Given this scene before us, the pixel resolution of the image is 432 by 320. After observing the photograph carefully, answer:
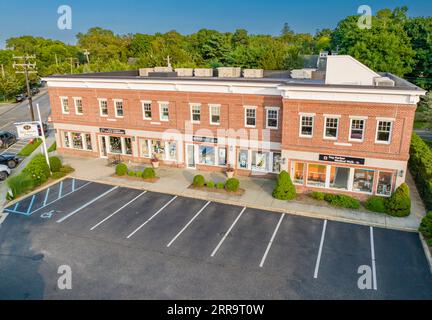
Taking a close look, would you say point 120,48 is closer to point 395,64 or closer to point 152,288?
point 395,64

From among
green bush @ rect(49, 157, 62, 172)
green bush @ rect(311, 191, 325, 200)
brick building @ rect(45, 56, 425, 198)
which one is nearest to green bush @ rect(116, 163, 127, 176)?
brick building @ rect(45, 56, 425, 198)

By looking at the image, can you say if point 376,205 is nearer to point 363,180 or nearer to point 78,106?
point 363,180

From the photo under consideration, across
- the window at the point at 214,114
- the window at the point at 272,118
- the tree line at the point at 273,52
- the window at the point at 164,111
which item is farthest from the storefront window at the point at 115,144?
the tree line at the point at 273,52

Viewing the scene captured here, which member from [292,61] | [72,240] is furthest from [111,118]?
[292,61]

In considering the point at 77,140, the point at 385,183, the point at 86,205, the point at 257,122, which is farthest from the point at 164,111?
the point at 385,183

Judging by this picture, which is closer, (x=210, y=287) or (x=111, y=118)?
(x=210, y=287)

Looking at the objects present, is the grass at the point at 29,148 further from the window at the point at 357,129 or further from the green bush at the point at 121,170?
the window at the point at 357,129

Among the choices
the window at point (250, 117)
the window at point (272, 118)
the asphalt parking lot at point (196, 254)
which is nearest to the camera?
the asphalt parking lot at point (196, 254)

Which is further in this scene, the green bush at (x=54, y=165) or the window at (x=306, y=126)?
the green bush at (x=54, y=165)
